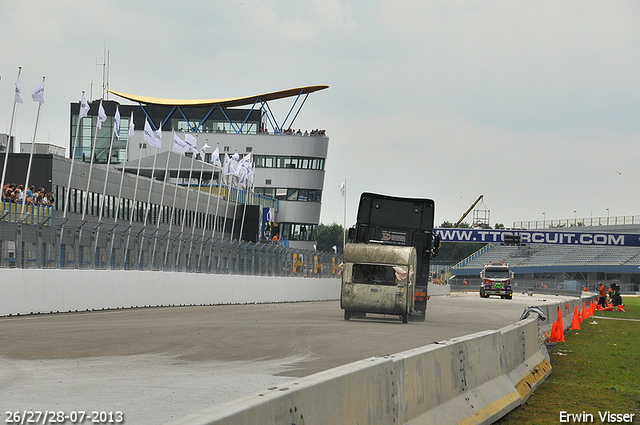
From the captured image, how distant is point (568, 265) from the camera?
11312 cm

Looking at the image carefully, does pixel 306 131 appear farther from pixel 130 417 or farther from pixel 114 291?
pixel 130 417

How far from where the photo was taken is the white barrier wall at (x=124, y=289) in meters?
22.1

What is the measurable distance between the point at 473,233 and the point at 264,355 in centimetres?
8162

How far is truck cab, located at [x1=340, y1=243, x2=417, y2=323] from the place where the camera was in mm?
25141

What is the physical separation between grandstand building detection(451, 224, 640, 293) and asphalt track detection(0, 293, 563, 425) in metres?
78.3

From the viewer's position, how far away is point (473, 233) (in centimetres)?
9400

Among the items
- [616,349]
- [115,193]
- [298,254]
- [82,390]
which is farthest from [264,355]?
[115,193]

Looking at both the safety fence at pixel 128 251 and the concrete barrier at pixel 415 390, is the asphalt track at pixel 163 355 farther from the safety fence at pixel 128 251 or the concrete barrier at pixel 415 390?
the concrete barrier at pixel 415 390

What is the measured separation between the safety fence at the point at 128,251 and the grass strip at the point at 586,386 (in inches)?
517

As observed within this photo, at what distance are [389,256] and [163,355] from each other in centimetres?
1238

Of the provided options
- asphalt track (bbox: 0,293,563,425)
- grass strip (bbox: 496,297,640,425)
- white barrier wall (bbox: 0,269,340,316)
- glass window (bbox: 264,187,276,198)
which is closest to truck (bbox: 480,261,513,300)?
white barrier wall (bbox: 0,269,340,316)

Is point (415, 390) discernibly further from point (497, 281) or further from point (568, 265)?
point (568, 265)

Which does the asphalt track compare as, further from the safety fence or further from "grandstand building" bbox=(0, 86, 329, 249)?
"grandstand building" bbox=(0, 86, 329, 249)

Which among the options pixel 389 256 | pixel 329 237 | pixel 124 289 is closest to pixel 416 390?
pixel 389 256
